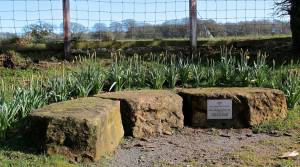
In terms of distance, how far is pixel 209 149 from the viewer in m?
5.94

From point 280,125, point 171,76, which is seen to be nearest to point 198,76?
point 171,76

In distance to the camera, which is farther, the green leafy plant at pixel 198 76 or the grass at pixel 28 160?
the green leafy plant at pixel 198 76

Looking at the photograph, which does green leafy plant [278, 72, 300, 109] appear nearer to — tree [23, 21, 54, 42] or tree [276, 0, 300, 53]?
tree [276, 0, 300, 53]

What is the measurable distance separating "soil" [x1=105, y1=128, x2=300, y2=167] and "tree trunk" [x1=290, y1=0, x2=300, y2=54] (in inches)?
163

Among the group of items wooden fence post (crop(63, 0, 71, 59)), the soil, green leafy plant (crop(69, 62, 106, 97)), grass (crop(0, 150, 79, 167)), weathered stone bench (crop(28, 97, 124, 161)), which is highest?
wooden fence post (crop(63, 0, 71, 59))

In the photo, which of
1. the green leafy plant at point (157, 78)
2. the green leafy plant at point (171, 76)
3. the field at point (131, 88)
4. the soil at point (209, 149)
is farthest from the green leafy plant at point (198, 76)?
the soil at point (209, 149)

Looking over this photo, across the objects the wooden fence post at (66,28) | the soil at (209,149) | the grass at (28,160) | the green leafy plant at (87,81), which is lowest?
the soil at (209,149)

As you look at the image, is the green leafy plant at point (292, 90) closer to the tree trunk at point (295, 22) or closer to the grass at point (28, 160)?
the tree trunk at point (295, 22)

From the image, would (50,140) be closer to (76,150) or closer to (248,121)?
(76,150)

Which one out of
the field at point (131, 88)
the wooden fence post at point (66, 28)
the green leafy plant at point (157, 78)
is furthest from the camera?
the wooden fence post at point (66, 28)

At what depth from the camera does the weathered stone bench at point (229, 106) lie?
6758 millimetres

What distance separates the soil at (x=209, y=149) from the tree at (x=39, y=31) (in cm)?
580

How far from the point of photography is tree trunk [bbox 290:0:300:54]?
10312 millimetres

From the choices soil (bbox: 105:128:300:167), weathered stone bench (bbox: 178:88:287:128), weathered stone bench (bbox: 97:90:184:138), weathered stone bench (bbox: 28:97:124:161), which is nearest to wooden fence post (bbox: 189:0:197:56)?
weathered stone bench (bbox: 178:88:287:128)
